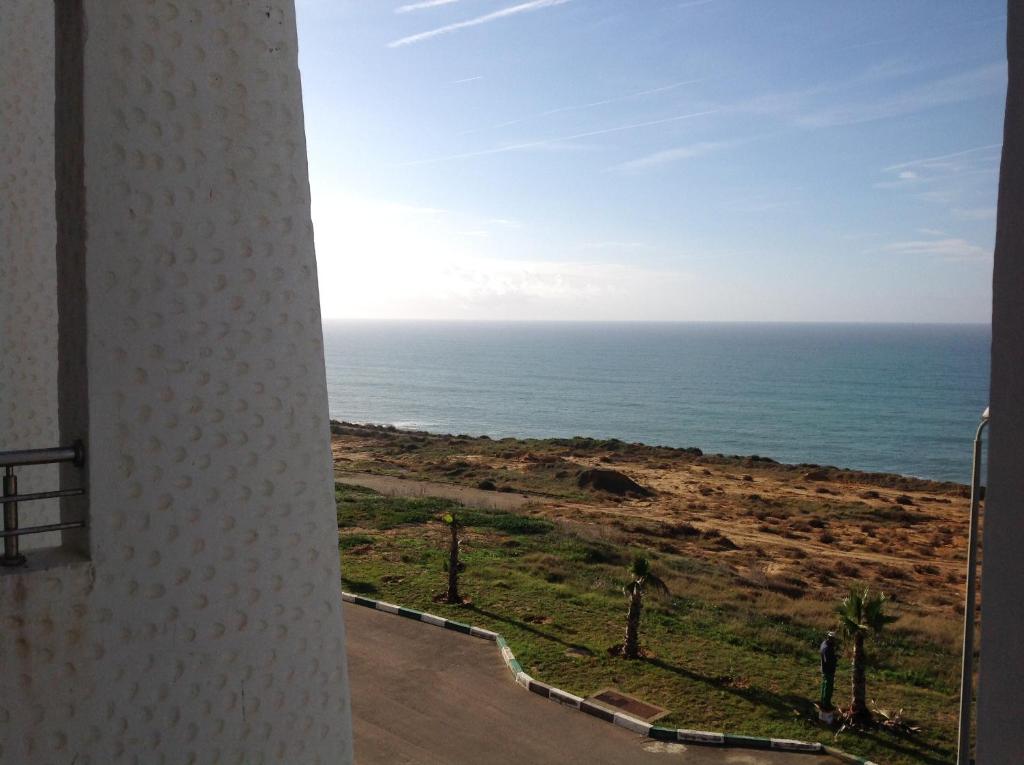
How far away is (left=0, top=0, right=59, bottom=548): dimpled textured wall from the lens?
6.66 metres

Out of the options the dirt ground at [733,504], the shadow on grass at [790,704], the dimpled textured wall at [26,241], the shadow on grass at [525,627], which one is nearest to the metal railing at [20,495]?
the dimpled textured wall at [26,241]

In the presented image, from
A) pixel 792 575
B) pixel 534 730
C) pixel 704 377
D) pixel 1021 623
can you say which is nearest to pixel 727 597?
pixel 792 575

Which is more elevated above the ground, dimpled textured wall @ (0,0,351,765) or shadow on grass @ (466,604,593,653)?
dimpled textured wall @ (0,0,351,765)

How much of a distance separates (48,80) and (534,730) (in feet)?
28.2

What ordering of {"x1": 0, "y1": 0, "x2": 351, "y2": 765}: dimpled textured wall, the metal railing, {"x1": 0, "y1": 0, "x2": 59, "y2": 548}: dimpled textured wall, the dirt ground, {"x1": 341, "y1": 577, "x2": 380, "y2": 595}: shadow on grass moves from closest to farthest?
the metal railing
{"x1": 0, "y1": 0, "x2": 351, "y2": 765}: dimpled textured wall
{"x1": 0, "y1": 0, "x2": 59, "y2": 548}: dimpled textured wall
{"x1": 341, "y1": 577, "x2": 380, "y2": 595}: shadow on grass
the dirt ground

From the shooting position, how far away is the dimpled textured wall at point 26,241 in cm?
666

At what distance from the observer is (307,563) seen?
517cm

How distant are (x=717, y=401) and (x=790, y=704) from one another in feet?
321

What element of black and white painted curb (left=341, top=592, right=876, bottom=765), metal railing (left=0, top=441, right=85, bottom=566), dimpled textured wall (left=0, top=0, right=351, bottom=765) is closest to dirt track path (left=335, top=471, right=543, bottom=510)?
black and white painted curb (left=341, top=592, right=876, bottom=765)

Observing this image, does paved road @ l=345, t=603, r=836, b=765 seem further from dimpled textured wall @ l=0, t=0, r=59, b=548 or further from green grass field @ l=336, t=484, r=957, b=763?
dimpled textured wall @ l=0, t=0, r=59, b=548

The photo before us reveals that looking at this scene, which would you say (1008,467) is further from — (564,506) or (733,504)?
(733,504)

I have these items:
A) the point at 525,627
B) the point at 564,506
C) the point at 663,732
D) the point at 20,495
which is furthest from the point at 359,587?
the point at 564,506

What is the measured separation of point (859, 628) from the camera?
11.7 meters

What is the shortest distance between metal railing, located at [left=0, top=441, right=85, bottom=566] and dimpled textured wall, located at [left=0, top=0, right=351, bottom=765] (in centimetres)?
9
